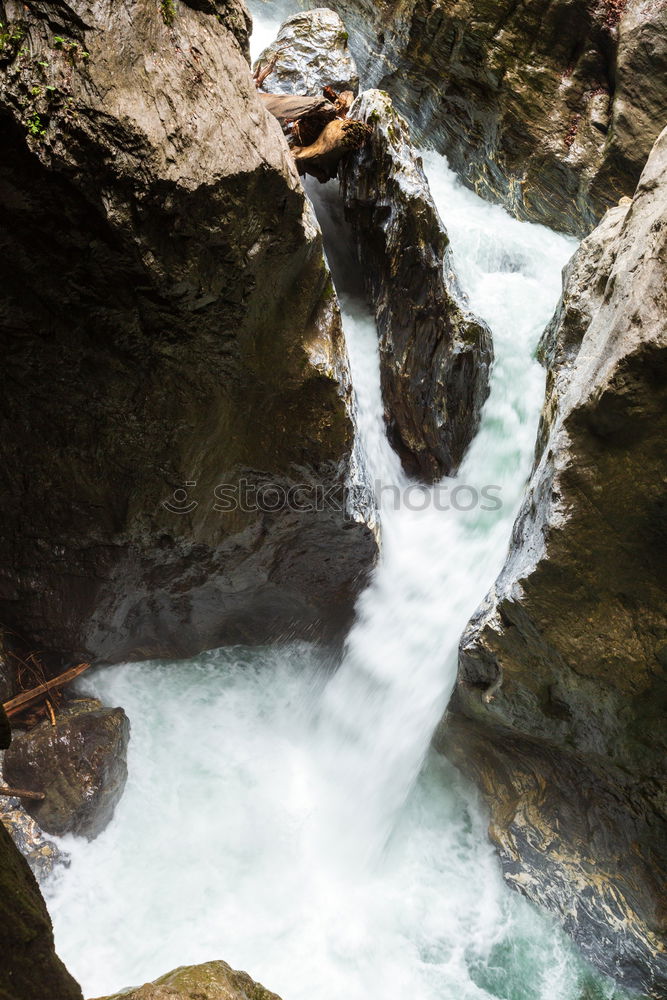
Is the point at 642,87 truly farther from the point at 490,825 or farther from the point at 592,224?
the point at 490,825

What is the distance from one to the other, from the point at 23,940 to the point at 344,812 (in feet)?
10.2

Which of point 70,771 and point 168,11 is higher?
point 168,11

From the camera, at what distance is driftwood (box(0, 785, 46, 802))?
426 cm

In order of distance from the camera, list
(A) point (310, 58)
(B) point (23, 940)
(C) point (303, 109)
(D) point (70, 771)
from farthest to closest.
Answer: (A) point (310, 58) → (C) point (303, 109) → (D) point (70, 771) → (B) point (23, 940)

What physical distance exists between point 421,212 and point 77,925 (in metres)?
5.76

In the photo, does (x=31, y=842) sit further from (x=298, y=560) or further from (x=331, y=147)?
(x=331, y=147)

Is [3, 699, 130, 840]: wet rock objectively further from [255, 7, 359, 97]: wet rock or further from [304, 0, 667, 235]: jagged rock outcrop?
[304, 0, 667, 235]: jagged rock outcrop

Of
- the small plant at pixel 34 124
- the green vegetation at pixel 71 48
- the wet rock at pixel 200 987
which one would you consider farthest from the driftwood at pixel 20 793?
the green vegetation at pixel 71 48

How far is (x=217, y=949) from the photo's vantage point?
13.3 feet

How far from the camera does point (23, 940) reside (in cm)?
216

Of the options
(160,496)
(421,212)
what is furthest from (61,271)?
(421,212)

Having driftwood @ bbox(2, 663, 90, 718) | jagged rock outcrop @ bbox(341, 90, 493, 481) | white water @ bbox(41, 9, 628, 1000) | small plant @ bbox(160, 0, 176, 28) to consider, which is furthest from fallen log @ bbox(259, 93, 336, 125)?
driftwood @ bbox(2, 663, 90, 718)

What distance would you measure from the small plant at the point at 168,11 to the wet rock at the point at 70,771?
4.41m
